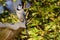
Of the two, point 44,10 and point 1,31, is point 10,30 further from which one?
point 44,10

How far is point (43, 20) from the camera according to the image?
2.14 m

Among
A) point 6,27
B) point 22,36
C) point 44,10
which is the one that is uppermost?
point 44,10

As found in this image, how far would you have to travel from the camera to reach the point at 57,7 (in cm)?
221

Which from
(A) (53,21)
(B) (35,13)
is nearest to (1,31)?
(B) (35,13)

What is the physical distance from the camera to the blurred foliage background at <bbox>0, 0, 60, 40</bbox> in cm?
198

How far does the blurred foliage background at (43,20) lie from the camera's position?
1977 millimetres

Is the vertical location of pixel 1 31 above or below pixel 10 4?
below

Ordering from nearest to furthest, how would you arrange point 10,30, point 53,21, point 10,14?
point 10,30 < point 53,21 < point 10,14

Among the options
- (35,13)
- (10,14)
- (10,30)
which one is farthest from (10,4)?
(10,30)

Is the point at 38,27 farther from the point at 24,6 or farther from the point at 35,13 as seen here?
the point at 24,6

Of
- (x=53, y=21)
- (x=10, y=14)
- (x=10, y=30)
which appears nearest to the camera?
(x=10, y=30)

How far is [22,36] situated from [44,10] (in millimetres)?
479

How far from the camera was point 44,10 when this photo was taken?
85.0 inches

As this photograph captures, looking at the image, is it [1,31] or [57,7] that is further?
[57,7]
